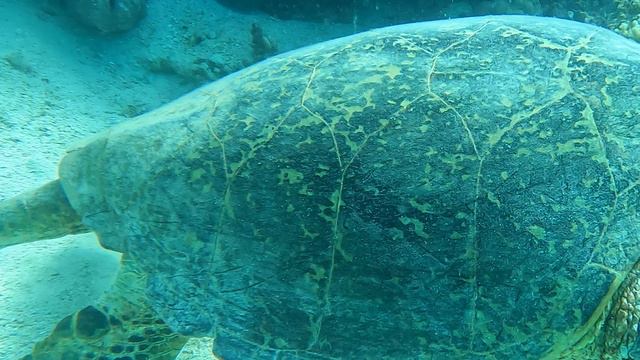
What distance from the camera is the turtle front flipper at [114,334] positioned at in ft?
9.24

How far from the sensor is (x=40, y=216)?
3322 millimetres

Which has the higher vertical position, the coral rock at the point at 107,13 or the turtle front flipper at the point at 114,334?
the coral rock at the point at 107,13

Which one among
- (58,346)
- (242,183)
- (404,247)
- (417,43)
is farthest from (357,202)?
(58,346)

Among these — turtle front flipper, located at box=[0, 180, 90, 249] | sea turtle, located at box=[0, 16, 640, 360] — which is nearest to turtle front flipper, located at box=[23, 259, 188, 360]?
sea turtle, located at box=[0, 16, 640, 360]

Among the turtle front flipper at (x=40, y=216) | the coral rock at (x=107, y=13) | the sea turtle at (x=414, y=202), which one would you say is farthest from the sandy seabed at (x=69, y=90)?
the sea turtle at (x=414, y=202)

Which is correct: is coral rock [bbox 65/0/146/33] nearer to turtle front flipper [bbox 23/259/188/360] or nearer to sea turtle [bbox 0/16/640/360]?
sea turtle [bbox 0/16/640/360]

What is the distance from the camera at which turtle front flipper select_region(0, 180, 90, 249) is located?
10.7 ft

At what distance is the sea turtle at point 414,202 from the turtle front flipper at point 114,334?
0.96ft

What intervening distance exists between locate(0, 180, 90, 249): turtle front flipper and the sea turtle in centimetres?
104

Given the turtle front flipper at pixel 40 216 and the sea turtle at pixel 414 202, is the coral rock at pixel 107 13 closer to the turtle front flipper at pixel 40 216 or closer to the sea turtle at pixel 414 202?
the turtle front flipper at pixel 40 216

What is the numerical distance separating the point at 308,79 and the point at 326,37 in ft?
14.7

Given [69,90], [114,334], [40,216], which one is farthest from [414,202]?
[69,90]

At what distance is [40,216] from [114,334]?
1131 millimetres

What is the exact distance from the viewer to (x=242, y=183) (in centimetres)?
233
